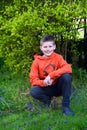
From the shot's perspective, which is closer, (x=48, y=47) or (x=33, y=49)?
(x=48, y=47)

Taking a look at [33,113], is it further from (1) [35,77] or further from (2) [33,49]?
(2) [33,49]

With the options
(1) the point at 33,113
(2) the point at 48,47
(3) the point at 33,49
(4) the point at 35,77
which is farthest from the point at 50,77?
(3) the point at 33,49

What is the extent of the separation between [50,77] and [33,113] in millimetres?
563

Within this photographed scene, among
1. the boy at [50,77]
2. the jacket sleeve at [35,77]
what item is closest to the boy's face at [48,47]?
the boy at [50,77]

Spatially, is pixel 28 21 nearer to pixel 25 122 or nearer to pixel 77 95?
pixel 77 95

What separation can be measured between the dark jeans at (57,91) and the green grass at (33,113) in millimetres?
159

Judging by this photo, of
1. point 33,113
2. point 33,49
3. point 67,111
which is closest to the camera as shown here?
point 67,111

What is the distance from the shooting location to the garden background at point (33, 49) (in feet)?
16.1

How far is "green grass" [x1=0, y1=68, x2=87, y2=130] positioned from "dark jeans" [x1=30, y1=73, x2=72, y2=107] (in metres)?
0.16

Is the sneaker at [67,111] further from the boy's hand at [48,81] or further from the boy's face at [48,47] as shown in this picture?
the boy's face at [48,47]

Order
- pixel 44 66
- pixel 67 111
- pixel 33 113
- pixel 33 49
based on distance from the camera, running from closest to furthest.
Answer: pixel 67 111
pixel 33 113
pixel 44 66
pixel 33 49

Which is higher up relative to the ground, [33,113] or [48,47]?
[48,47]

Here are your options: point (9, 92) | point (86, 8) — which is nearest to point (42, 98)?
point (9, 92)

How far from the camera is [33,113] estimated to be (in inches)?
203
